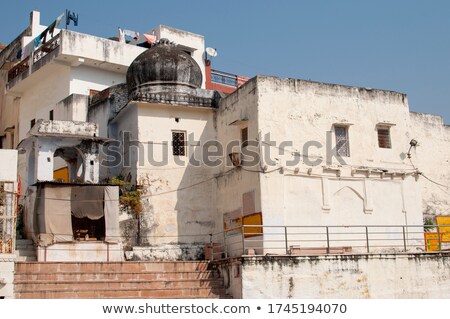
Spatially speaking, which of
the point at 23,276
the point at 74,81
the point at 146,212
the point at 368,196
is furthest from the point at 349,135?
the point at 74,81

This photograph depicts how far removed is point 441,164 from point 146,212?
13.0 meters

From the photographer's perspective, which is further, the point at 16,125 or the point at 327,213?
the point at 16,125

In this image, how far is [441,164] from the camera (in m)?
28.0

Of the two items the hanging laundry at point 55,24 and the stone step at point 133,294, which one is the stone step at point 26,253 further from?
the hanging laundry at point 55,24

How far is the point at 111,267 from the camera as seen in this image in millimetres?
18844

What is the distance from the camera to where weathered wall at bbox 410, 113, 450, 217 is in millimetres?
27188

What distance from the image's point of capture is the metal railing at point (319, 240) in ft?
67.4

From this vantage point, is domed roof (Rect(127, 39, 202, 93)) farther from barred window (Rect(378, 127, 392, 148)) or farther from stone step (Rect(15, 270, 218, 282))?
stone step (Rect(15, 270, 218, 282))

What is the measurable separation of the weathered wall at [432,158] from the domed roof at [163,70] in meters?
9.33

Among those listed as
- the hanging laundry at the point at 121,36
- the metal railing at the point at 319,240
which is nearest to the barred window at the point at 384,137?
the metal railing at the point at 319,240

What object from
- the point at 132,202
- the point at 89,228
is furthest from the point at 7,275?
the point at 132,202

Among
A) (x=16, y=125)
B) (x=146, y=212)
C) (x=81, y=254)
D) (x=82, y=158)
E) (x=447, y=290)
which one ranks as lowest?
(x=447, y=290)

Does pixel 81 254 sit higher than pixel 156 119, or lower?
lower

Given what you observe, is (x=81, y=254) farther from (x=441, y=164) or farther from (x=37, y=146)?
(x=441, y=164)
